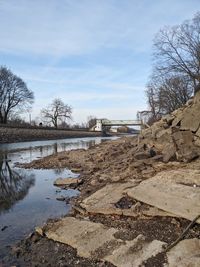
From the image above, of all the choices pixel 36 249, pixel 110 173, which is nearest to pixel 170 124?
pixel 110 173

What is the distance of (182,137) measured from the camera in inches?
522

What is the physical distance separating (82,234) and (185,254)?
7.27 feet

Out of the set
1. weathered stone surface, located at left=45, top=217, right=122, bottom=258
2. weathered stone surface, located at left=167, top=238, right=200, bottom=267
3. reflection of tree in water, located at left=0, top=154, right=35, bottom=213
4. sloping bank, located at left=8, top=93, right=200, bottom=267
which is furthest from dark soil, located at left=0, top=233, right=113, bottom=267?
reflection of tree in water, located at left=0, top=154, right=35, bottom=213

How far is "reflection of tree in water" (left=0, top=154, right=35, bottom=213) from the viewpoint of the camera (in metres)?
11.3

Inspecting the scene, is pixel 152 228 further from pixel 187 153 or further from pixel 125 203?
pixel 187 153

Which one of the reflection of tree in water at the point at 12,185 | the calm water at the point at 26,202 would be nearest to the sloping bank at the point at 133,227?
the calm water at the point at 26,202

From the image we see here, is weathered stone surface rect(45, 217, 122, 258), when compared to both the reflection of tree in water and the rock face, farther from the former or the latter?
the rock face

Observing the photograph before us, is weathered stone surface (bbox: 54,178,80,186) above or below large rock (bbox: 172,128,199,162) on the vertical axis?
below

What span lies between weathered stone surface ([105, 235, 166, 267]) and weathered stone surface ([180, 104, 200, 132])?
8.03 meters

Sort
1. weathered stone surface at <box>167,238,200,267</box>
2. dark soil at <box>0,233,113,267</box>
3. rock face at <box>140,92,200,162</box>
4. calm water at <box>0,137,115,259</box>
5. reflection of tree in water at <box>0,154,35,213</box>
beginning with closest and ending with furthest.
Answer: weathered stone surface at <box>167,238,200,267</box>, dark soil at <box>0,233,113,267</box>, calm water at <box>0,137,115,259</box>, reflection of tree in water at <box>0,154,35,213</box>, rock face at <box>140,92,200,162</box>

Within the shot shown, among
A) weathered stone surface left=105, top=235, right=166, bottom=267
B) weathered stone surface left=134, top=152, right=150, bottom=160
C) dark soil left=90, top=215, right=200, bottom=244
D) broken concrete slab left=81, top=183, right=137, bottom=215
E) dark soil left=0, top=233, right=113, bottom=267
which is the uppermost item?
weathered stone surface left=134, top=152, right=150, bottom=160

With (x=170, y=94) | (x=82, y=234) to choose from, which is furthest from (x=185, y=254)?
(x=170, y=94)

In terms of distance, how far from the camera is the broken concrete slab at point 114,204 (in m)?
7.73

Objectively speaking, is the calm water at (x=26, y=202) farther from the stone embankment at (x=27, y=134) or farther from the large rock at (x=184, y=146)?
the stone embankment at (x=27, y=134)
